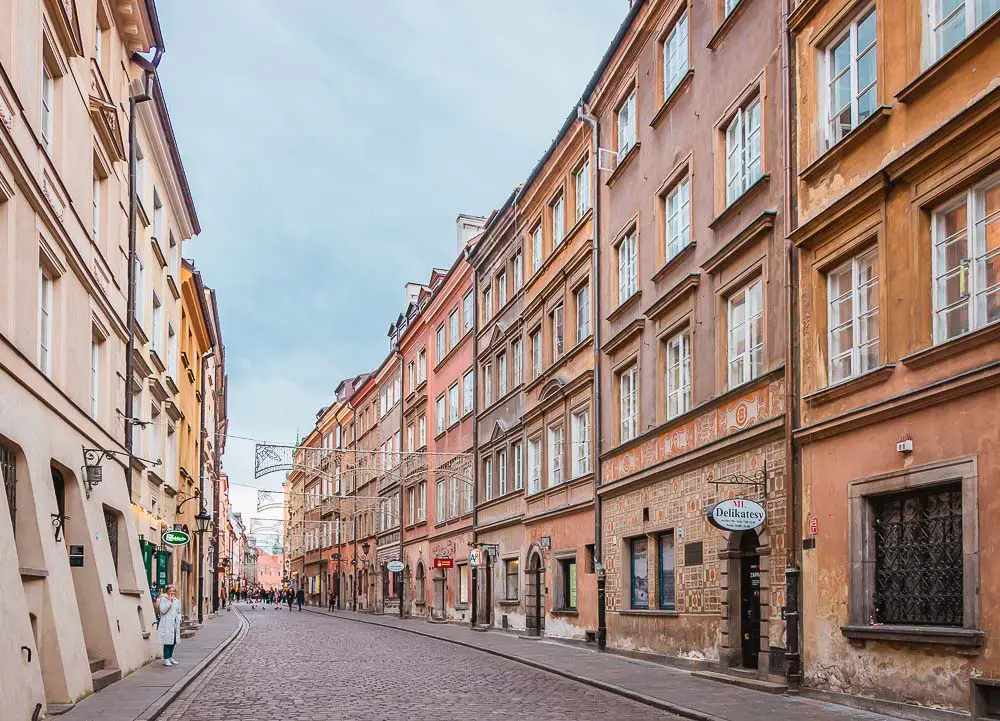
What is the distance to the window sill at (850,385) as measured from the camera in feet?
46.6

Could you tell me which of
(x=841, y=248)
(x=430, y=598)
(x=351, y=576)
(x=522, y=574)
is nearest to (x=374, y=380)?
(x=351, y=576)

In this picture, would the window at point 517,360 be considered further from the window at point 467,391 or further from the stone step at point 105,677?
the stone step at point 105,677

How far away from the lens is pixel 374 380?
2539 inches

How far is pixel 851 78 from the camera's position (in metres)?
15.9

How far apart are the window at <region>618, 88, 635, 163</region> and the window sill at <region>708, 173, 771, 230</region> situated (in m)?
5.92

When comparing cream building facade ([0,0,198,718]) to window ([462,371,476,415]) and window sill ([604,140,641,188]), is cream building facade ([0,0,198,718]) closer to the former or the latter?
window sill ([604,140,641,188])

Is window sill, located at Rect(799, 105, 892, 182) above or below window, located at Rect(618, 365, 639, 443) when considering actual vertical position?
above

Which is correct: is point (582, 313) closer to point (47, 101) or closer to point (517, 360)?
point (517, 360)

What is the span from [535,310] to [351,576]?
4235 centimetres

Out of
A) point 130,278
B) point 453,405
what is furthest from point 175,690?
point 453,405

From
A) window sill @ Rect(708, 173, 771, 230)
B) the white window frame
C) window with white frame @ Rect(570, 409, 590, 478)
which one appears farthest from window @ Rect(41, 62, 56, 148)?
window with white frame @ Rect(570, 409, 590, 478)

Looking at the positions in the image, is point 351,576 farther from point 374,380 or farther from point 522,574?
point 522,574

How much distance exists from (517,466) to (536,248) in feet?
21.7

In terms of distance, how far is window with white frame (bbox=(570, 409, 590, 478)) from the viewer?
28.6 m
